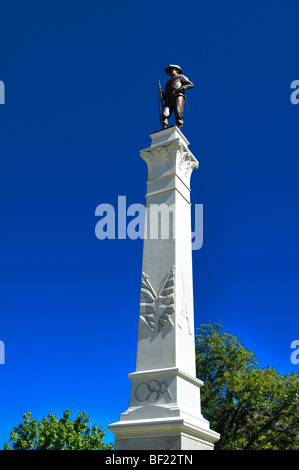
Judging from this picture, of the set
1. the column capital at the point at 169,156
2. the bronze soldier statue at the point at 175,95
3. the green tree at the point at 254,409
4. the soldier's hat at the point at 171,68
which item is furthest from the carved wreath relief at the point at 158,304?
the green tree at the point at 254,409

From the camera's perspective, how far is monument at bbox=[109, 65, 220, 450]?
8.34m

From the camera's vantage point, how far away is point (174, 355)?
8.98m

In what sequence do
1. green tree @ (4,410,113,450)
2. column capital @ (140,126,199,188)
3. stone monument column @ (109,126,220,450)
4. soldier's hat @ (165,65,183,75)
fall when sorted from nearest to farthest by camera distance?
1. stone monument column @ (109,126,220,450)
2. column capital @ (140,126,199,188)
3. soldier's hat @ (165,65,183,75)
4. green tree @ (4,410,113,450)

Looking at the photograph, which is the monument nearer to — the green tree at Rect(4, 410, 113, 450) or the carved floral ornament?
the carved floral ornament

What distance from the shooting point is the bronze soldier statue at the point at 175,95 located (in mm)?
12633

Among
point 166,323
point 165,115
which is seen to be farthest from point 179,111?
point 166,323

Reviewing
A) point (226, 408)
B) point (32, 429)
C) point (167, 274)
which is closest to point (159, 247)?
point (167, 274)

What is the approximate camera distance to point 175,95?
12.9m

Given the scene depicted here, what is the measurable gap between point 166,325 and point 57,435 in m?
27.2

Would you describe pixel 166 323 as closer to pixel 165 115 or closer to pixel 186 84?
pixel 165 115

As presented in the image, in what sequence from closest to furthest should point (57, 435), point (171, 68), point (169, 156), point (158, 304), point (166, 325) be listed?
point (166, 325), point (158, 304), point (169, 156), point (171, 68), point (57, 435)

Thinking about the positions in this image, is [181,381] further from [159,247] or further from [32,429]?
[32,429]

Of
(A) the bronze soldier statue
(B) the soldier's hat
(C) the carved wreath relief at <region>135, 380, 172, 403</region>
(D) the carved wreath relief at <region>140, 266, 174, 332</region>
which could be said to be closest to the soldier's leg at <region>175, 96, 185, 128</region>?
(A) the bronze soldier statue
